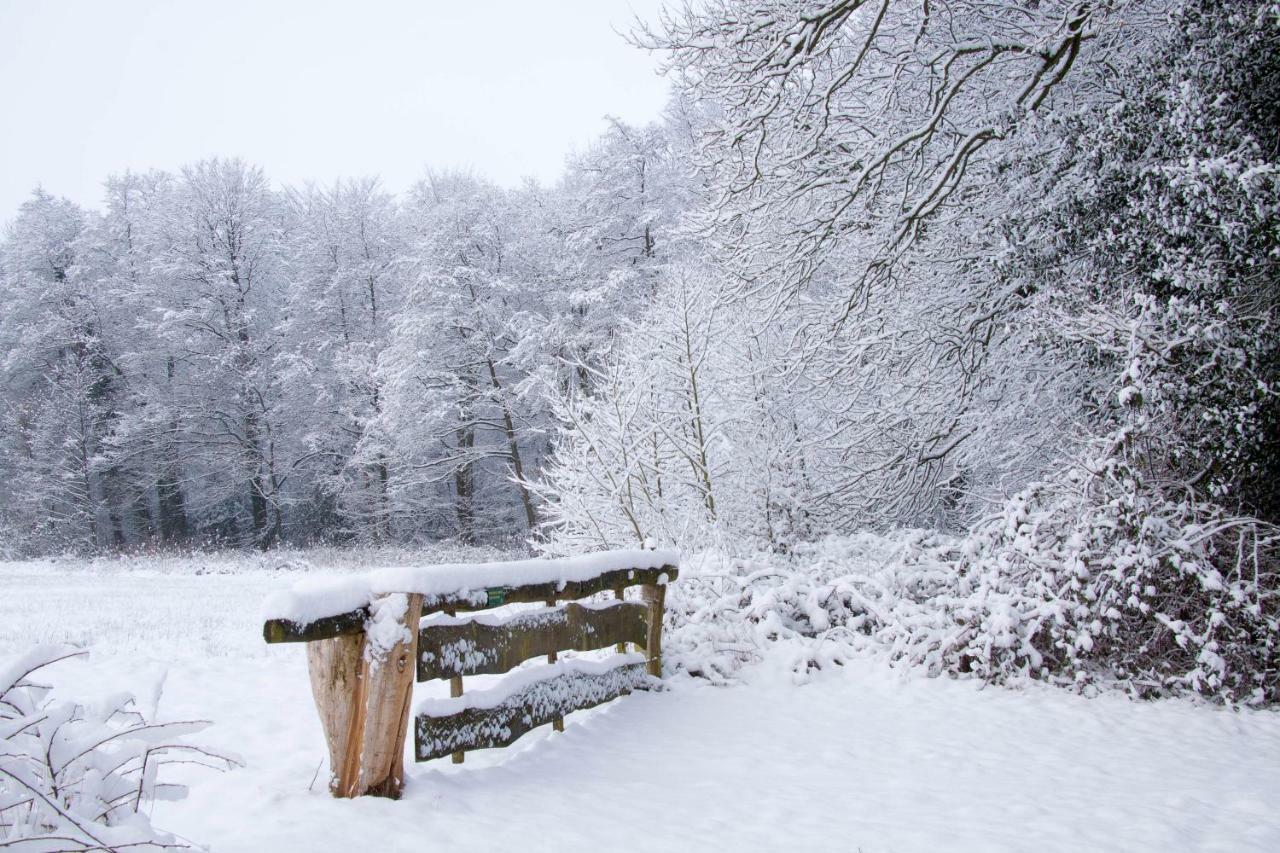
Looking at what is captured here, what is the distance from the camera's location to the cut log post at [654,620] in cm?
640

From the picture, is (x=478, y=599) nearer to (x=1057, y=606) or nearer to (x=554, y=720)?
(x=554, y=720)

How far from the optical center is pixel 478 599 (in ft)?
14.1

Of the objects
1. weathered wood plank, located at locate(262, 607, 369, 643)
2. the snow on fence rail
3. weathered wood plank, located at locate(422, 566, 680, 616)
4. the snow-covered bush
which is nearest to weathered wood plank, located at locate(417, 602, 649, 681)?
the snow on fence rail

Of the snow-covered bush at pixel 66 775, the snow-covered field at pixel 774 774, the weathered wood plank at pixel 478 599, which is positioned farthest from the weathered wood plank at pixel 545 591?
the snow-covered bush at pixel 66 775

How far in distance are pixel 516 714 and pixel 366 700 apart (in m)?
1.19

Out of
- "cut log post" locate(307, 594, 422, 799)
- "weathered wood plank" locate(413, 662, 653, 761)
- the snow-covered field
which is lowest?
the snow-covered field

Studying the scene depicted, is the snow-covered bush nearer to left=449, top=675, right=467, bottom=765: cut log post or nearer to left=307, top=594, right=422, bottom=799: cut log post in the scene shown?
left=307, top=594, right=422, bottom=799: cut log post

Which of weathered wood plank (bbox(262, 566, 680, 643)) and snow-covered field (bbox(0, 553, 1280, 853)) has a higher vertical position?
weathered wood plank (bbox(262, 566, 680, 643))

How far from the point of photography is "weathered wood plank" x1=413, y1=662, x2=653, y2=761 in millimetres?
4035

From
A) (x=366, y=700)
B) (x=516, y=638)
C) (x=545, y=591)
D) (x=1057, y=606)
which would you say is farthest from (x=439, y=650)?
(x=1057, y=606)

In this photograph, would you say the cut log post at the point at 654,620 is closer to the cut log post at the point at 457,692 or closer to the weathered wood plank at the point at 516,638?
the weathered wood plank at the point at 516,638

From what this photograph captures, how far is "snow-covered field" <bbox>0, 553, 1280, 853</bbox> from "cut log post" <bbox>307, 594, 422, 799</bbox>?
0.43 ft

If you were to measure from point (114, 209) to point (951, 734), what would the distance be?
3300 cm

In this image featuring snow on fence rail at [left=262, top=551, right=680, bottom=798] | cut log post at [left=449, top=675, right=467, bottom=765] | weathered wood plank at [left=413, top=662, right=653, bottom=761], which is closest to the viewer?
snow on fence rail at [left=262, top=551, right=680, bottom=798]
